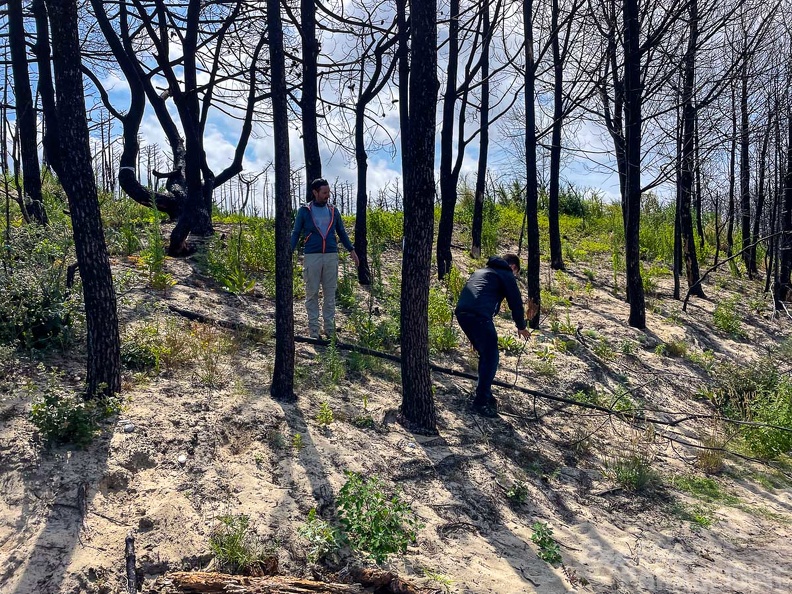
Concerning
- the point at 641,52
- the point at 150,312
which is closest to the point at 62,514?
the point at 150,312

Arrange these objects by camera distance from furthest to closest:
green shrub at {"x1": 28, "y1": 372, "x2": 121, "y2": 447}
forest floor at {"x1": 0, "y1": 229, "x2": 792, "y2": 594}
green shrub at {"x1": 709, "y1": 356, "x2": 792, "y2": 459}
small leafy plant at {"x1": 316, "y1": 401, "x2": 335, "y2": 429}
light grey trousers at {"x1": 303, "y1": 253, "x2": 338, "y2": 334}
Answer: light grey trousers at {"x1": 303, "y1": 253, "x2": 338, "y2": 334} < green shrub at {"x1": 709, "y1": 356, "x2": 792, "y2": 459} < small leafy plant at {"x1": 316, "y1": 401, "x2": 335, "y2": 429} < green shrub at {"x1": 28, "y1": 372, "x2": 121, "y2": 447} < forest floor at {"x1": 0, "y1": 229, "x2": 792, "y2": 594}

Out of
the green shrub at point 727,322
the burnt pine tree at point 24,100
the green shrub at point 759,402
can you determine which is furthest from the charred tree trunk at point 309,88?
the green shrub at point 727,322

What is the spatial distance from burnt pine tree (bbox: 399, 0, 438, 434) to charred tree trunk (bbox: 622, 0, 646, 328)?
602cm

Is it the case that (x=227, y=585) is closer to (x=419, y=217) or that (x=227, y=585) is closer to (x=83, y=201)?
(x=83, y=201)

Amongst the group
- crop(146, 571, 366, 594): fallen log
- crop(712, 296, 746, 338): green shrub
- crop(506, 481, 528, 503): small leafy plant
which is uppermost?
crop(712, 296, 746, 338): green shrub

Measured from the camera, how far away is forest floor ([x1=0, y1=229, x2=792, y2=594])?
12.8ft

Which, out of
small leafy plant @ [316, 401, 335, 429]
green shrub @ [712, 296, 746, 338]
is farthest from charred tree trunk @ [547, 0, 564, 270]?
small leafy plant @ [316, 401, 335, 429]

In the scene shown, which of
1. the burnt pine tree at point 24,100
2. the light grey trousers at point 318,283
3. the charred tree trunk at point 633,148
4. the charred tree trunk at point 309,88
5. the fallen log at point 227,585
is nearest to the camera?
the fallen log at point 227,585

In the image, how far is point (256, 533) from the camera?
13.1 feet

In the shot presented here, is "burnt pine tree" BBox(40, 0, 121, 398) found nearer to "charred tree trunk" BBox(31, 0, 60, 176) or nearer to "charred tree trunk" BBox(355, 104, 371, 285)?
"charred tree trunk" BBox(31, 0, 60, 176)

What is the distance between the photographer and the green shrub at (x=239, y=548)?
3.74 m

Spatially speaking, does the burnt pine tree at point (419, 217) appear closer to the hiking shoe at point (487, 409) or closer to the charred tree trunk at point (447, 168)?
the hiking shoe at point (487, 409)

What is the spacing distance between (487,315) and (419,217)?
1.55 metres

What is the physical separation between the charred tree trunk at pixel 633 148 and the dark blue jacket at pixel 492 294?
4738 millimetres
